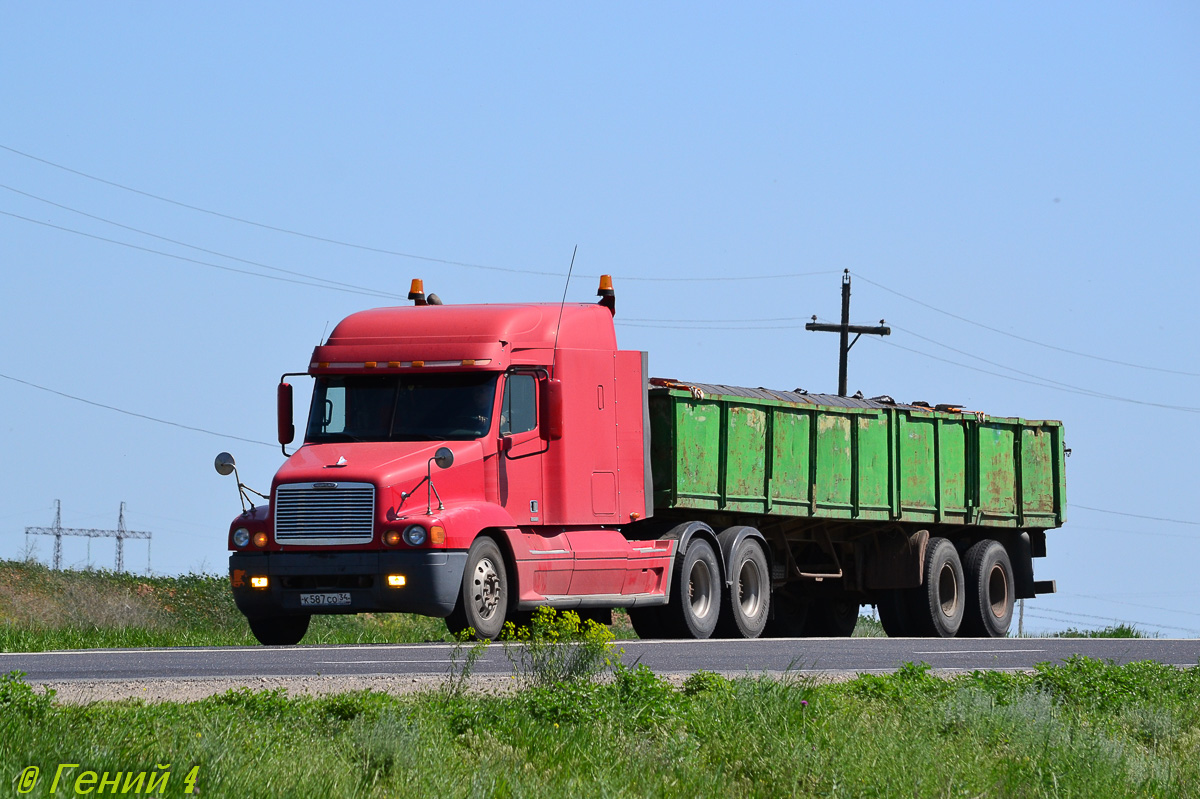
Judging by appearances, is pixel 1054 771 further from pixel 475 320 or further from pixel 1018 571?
pixel 1018 571

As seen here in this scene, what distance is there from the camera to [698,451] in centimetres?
1933

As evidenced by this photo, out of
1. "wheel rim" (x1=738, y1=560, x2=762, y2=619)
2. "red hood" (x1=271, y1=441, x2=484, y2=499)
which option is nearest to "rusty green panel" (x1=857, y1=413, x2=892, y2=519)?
"wheel rim" (x1=738, y1=560, x2=762, y2=619)

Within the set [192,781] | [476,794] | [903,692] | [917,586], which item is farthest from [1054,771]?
[917,586]

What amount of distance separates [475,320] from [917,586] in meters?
8.44

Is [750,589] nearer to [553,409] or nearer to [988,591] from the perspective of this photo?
[553,409]

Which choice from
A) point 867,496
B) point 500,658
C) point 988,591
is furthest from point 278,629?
point 988,591

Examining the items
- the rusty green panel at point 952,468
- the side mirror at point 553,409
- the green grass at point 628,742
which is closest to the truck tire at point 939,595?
the rusty green panel at point 952,468

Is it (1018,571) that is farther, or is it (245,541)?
(1018,571)

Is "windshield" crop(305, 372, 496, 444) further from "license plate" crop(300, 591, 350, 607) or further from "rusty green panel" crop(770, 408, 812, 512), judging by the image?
"rusty green panel" crop(770, 408, 812, 512)

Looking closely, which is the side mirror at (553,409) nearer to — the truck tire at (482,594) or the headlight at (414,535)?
the truck tire at (482,594)

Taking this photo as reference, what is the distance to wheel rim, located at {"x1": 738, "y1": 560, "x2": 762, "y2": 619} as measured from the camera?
20266mm

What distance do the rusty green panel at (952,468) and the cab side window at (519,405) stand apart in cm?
820

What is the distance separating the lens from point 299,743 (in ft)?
27.8

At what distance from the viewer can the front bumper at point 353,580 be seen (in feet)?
51.3
